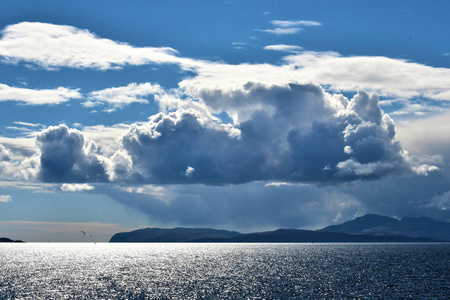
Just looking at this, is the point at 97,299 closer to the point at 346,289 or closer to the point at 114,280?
the point at 114,280

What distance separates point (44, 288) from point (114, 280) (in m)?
28.9

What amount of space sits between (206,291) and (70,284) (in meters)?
47.6

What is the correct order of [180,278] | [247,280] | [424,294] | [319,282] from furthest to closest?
[180,278] → [247,280] → [319,282] → [424,294]

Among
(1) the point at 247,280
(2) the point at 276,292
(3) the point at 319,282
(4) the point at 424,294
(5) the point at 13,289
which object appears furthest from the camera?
(1) the point at 247,280

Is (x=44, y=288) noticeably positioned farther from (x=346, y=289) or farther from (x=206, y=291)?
(x=346, y=289)

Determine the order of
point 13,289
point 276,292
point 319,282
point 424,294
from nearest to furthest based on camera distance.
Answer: point 424,294 → point 276,292 → point 13,289 → point 319,282

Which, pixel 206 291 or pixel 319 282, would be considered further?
pixel 319 282

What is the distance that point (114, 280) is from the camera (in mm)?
166875

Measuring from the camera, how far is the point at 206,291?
13312 cm

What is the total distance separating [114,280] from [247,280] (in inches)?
1737

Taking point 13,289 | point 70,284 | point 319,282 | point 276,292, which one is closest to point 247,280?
point 319,282

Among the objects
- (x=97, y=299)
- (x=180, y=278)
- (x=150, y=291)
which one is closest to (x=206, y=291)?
(x=150, y=291)

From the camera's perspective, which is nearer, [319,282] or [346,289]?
[346,289]

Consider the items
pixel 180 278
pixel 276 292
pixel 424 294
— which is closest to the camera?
pixel 424 294
